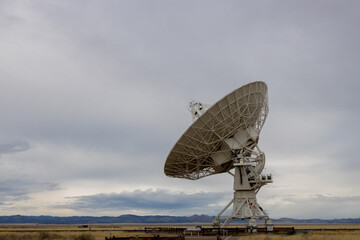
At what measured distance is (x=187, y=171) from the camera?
4162cm

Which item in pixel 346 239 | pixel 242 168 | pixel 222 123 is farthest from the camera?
pixel 242 168

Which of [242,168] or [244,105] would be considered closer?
[244,105]

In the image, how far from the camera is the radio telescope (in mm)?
35594

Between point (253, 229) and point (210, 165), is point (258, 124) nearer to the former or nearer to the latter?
point (210, 165)

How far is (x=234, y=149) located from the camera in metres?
39.2

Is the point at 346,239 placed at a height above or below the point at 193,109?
below

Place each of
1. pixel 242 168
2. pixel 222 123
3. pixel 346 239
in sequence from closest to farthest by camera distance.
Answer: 1. pixel 346 239
2. pixel 222 123
3. pixel 242 168

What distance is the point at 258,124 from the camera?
40281mm

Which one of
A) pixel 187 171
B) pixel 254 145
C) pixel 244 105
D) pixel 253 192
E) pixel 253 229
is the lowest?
pixel 253 229

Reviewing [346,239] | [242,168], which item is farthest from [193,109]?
[346,239]

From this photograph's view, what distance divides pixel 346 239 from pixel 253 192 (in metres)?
15.9

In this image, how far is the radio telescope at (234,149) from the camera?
1401 inches

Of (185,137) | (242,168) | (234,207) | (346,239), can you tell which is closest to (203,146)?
(185,137)

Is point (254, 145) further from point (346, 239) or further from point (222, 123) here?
point (346, 239)
